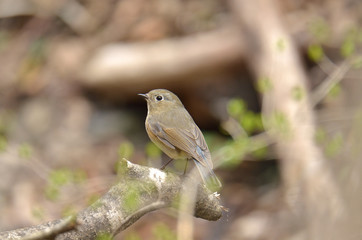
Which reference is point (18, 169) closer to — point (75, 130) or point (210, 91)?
point (75, 130)

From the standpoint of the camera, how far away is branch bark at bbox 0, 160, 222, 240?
2.42 m

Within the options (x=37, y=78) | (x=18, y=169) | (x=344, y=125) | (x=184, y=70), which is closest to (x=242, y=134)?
(x=344, y=125)

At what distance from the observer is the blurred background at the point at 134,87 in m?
6.66

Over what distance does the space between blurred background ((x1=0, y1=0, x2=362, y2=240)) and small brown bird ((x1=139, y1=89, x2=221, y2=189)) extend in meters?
1.62

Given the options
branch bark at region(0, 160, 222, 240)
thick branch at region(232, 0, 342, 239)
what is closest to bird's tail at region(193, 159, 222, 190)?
branch bark at region(0, 160, 222, 240)

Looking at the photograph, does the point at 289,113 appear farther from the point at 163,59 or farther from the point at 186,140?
the point at 186,140

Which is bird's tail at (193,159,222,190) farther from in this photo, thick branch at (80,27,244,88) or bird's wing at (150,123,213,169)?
thick branch at (80,27,244,88)

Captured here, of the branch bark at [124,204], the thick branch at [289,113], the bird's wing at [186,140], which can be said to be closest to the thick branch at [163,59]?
the thick branch at [289,113]

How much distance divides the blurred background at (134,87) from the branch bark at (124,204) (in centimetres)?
266

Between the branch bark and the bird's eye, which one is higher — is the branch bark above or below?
below

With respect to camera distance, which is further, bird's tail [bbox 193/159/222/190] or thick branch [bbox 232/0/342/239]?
thick branch [bbox 232/0/342/239]

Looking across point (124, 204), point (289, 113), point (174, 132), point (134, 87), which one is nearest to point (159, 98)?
point (174, 132)

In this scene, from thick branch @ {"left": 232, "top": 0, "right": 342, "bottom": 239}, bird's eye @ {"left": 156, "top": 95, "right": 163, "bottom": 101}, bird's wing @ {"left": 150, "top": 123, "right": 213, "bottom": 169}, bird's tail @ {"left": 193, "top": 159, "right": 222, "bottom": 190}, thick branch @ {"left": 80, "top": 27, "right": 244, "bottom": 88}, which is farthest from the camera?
thick branch @ {"left": 80, "top": 27, "right": 244, "bottom": 88}

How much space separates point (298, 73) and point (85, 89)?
3.08 m
